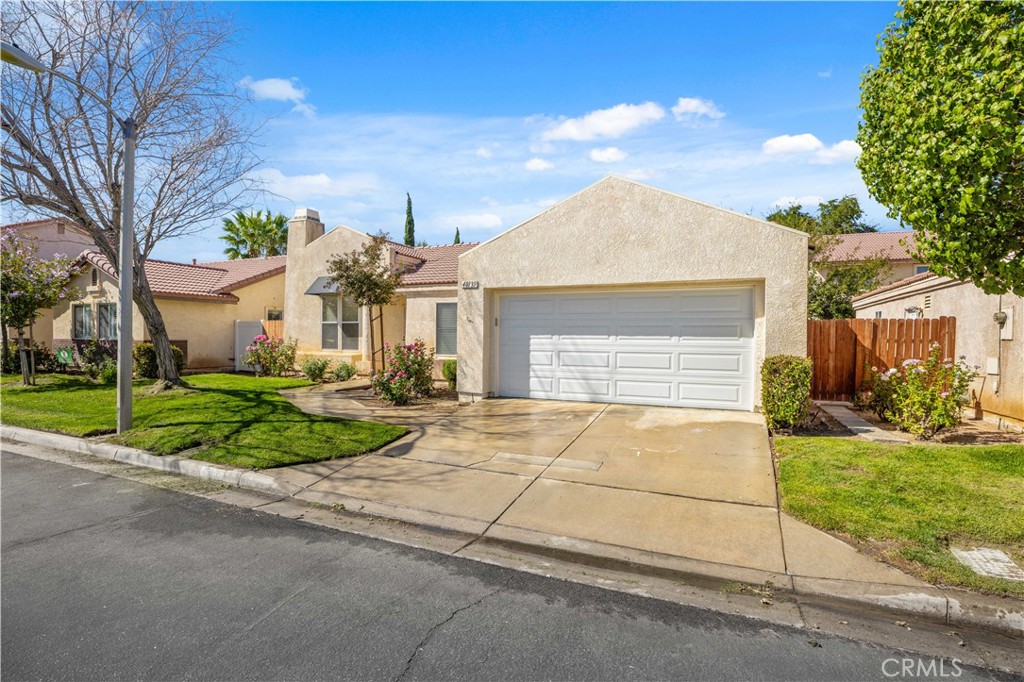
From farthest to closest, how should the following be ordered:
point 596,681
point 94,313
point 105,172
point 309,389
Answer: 1. point 94,313
2. point 309,389
3. point 105,172
4. point 596,681

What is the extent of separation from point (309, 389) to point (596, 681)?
12.6m

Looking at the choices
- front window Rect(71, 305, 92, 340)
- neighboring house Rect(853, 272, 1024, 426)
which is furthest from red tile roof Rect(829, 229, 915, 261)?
front window Rect(71, 305, 92, 340)

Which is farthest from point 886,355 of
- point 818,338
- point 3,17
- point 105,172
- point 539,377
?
point 3,17

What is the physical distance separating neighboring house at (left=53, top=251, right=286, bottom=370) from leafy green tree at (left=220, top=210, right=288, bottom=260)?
12232 mm

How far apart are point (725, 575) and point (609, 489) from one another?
1.94 metres

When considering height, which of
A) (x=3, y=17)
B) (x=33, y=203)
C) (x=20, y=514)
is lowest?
(x=20, y=514)

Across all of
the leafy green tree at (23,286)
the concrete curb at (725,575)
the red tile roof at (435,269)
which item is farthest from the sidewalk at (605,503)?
the leafy green tree at (23,286)

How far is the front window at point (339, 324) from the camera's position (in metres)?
16.7

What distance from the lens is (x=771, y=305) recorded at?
29.2ft

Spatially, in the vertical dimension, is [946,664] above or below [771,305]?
below

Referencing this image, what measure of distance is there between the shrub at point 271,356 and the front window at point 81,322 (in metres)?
7.33

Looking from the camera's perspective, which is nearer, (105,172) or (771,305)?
(771,305)

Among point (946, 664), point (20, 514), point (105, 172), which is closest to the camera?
point (946, 664)

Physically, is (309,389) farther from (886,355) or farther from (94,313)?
(886,355)
